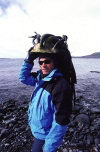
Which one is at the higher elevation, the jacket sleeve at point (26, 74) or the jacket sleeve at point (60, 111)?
the jacket sleeve at point (26, 74)

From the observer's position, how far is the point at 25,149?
7660 mm

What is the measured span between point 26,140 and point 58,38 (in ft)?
20.2

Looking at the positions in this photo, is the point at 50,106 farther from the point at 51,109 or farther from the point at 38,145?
the point at 38,145

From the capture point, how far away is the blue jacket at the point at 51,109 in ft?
11.8

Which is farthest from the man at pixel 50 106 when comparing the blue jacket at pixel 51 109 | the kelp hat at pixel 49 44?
the kelp hat at pixel 49 44

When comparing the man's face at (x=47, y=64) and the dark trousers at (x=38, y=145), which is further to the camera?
the dark trousers at (x=38, y=145)

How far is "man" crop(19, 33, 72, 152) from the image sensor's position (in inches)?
142

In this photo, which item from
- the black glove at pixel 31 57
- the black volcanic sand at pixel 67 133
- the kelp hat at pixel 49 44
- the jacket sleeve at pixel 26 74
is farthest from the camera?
the black volcanic sand at pixel 67 133

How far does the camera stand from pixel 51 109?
3.89m

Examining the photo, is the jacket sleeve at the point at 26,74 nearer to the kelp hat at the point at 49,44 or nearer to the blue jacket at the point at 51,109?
the blue jacket at the point at 51,109

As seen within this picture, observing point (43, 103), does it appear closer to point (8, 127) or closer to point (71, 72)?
point (71, 72)

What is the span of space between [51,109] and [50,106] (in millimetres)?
92

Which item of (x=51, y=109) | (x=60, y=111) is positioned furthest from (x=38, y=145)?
(x=60, y=111)

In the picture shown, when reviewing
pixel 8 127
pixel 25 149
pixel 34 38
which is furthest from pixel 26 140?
pixel 34 38
